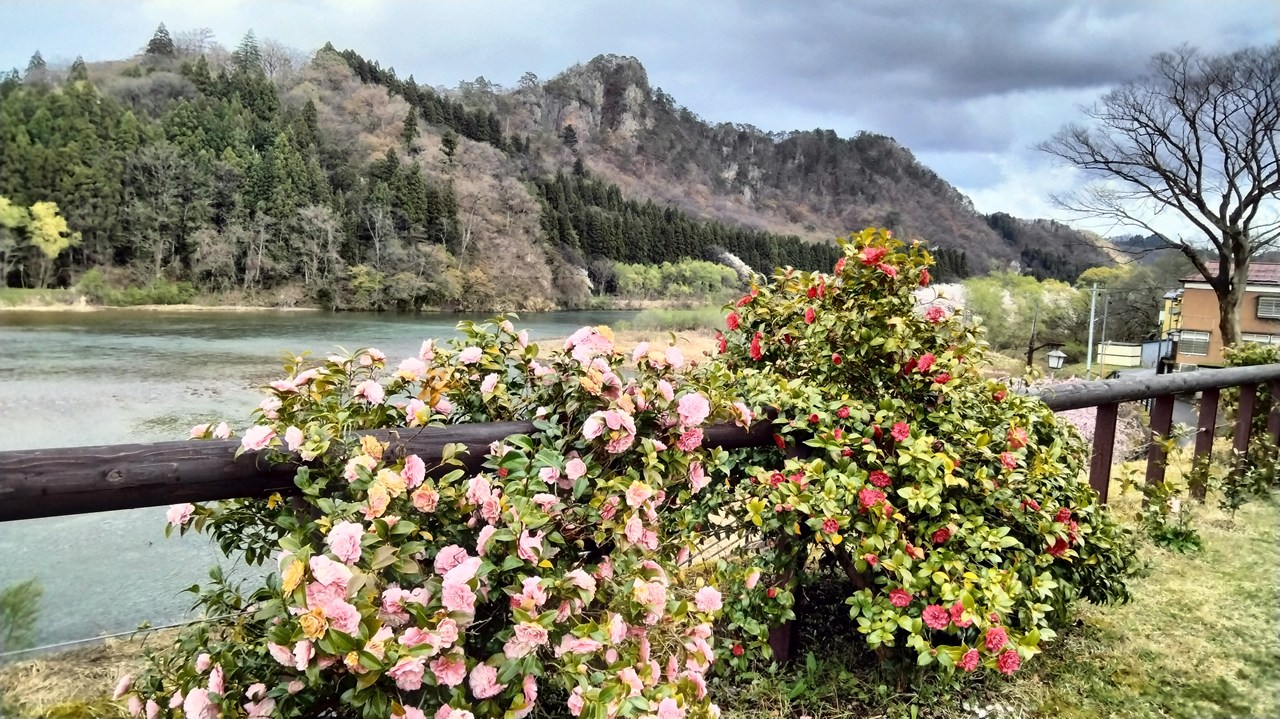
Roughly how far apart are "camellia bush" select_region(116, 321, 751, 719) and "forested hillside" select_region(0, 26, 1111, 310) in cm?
184

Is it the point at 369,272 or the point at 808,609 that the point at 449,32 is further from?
the point at 808,609

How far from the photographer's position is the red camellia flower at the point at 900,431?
1240 millimetres

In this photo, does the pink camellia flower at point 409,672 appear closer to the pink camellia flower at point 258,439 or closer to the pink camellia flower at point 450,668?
the pink camellia flower at point 450,668

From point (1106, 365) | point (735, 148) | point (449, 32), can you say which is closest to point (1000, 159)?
point (735, 148)

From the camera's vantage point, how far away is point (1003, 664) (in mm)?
1138

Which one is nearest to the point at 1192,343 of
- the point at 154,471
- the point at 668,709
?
the point at 668,709

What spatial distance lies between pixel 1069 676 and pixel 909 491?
2.03 ft

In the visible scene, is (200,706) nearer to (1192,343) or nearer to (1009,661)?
(1009,661)

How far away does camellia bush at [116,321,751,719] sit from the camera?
0.70m

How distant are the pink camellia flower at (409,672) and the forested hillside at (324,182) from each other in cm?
216

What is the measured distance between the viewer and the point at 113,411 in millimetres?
2154

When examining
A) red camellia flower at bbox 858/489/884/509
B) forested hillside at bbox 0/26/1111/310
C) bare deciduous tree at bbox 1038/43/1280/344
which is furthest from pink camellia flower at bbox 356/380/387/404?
bare deciduous tree at bbox 1038/43/1280/344

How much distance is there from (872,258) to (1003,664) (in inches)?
29.5

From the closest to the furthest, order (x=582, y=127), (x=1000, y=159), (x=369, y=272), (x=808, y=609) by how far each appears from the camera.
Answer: (x=808, y=609), (x=369, y=272), (x=582, y=127), (x=1000, y=159)
